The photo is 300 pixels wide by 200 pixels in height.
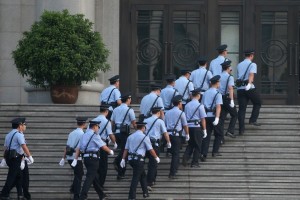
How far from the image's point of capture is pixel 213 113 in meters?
32.0

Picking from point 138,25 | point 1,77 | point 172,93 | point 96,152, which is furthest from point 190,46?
point 96,152

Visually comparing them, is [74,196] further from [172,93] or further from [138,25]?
[138,25]

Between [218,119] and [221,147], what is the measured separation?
3.01 feet

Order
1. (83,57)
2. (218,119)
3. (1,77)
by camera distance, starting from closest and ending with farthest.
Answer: (218,119), (83,57), (1,77)

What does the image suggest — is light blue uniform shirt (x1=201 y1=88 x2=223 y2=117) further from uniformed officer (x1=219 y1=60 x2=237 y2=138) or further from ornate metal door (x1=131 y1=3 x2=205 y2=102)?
ornate metal door (x1=131 y1=3 x2=205 y2=102)

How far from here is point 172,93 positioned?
1266 inches

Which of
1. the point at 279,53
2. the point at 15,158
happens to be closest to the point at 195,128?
the point at 15,158

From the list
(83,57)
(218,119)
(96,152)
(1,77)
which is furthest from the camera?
(1,77)

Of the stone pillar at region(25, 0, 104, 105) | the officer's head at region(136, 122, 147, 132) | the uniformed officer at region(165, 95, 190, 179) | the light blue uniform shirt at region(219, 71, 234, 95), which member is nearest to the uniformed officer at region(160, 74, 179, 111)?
the uniformed officer at region(165, 95, 190, 179)

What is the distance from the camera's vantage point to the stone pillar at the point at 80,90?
37125 mm

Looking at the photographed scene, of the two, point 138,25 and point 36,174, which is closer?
point 36,174

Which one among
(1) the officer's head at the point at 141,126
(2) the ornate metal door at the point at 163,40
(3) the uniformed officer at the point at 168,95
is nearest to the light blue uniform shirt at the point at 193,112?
(3) the uniformed officer at the point at 168,95

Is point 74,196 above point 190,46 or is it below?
below

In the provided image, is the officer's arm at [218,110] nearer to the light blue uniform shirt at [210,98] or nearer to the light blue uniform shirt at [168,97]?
the light blue uniform shirt at [210,98]
